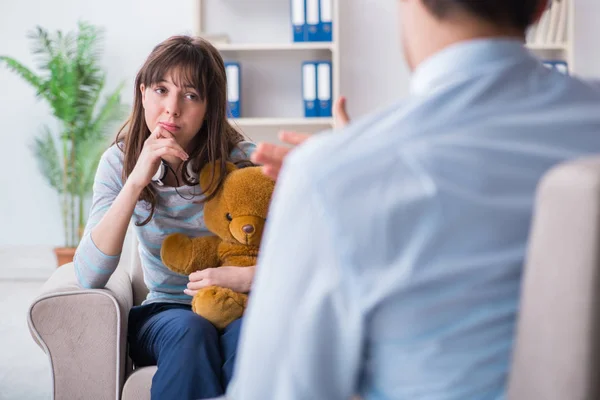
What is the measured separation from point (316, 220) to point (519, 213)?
187 millimetres

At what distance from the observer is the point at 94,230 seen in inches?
69.9

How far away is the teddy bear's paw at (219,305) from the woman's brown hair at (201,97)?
0.24 m

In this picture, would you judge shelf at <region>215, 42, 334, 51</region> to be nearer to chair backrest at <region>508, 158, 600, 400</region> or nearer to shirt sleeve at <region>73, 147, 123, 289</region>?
shirt sleeve at <region>73, 147, 123, 289</region>

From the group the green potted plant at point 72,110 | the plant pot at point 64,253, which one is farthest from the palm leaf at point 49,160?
the plant pot at point 64,253

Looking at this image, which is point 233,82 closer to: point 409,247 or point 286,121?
point 286,121

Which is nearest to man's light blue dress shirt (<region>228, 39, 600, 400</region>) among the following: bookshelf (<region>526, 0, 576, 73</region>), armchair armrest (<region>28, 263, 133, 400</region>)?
armchair armrest (<region>28, 263, 133, 400</region>)

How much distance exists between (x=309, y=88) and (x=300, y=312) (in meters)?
3.55

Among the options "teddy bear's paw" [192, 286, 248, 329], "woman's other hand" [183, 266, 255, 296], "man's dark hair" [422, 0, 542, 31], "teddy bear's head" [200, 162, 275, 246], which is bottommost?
"teddy bear's paw" [192, 286, 248, 329]

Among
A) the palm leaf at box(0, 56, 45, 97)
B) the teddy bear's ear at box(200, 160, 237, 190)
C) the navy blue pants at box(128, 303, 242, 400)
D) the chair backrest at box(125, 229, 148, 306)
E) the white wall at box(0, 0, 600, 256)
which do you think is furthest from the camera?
the white wall at box(0, 0, 600, 256)

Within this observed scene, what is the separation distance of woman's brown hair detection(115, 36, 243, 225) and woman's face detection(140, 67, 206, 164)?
0.01 metres

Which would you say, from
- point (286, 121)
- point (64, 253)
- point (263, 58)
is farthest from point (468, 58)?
point (64, 253)

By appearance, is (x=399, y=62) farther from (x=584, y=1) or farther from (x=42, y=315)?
(x=42, y=315)

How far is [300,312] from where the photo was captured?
0.63 meters

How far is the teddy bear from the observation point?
66.8 inches
